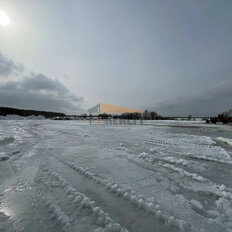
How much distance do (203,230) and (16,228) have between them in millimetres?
2114

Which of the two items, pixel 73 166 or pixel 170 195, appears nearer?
pixel 170 195

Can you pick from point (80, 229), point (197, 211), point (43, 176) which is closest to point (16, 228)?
point (80, 229)

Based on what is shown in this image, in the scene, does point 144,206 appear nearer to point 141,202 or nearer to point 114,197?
point 141,202

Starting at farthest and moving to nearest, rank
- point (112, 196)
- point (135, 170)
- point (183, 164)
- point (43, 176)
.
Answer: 1. point (183, 164)
2. point (135, 170)
3. point (43, 176)
4. point (112, 196)

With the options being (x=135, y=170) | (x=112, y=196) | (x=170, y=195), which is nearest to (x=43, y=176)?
(x=112, y=196)

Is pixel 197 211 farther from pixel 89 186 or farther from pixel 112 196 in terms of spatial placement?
pixel 89 186

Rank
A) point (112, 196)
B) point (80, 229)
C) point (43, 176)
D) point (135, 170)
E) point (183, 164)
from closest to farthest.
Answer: point (80, 229)
point (112, 196)
point (43, 176)
point (135, 170)
point (183, 164)

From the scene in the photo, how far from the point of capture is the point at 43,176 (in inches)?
109

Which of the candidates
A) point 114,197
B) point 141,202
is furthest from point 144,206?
point 114,197

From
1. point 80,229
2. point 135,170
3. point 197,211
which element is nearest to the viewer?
point 80,229

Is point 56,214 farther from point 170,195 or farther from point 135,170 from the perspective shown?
point 135,170

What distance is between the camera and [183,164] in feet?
11.9

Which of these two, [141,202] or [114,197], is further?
[114,197]

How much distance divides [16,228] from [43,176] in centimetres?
135
